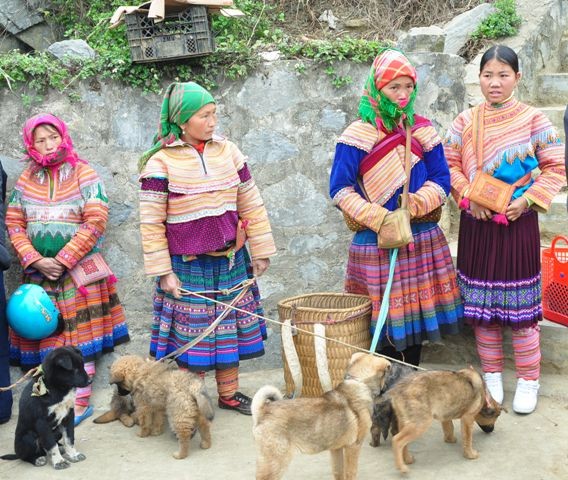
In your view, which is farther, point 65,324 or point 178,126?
point 65,324

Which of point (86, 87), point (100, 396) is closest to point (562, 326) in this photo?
point (100, 396)

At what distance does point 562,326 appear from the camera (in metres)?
5.18

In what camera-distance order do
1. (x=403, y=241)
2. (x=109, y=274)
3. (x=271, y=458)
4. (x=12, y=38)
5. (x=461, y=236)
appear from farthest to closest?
1. (x=12, y=38)
2. (x=109, y=274)
3. (x=461, y=236)
4. (x=403, y=241)
5. (x=271, y=458)

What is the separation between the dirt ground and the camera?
4.24m

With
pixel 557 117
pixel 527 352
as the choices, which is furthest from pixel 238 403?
pixel 557 117

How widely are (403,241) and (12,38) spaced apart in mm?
5112

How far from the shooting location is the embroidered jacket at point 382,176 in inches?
184

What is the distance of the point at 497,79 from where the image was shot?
15.3 feet

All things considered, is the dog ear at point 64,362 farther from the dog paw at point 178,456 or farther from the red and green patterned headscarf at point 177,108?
the red and green patterned headscarf at point 177,108

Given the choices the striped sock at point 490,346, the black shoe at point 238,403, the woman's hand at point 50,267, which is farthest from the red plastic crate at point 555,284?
the woman's hand at point 50,267

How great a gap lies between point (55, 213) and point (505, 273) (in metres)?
2.83

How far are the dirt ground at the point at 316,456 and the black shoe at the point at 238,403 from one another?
2.4 inches

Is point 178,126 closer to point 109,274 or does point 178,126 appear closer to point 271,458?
point 109,274

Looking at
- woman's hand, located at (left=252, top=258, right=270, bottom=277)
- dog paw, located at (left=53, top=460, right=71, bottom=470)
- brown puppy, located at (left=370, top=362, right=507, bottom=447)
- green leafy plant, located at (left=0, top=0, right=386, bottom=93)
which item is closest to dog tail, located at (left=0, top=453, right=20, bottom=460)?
dog paw, located at (left=53, top=460, right=71, bottom=470)
